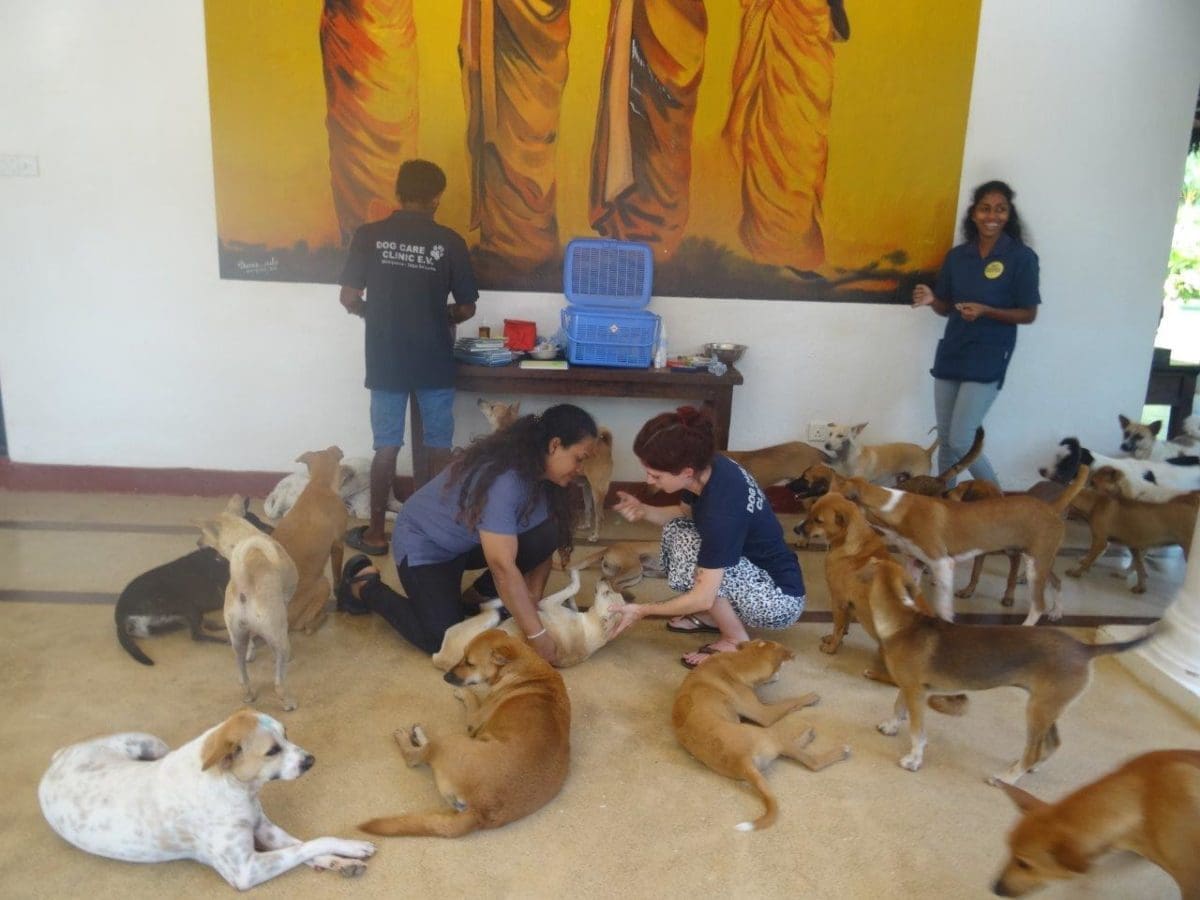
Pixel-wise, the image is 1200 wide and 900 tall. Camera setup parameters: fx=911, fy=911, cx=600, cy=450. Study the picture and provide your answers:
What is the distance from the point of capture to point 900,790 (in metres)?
2.86

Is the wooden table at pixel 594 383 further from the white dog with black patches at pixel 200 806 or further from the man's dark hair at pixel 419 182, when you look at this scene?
the white dog with black patches at pixel 200 806

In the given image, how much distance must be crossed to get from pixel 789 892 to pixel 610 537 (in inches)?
110

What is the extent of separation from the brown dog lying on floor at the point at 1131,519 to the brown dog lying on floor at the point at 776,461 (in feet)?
4.49

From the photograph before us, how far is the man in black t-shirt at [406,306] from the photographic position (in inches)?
174

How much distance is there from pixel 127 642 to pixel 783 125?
13.6 ft

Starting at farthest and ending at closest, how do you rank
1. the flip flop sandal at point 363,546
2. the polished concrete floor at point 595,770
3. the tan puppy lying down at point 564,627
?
the flip flop sandal at point 363,546 < the tan puppy lying down at point 564,627 < the polished concrete floor at point 595,770

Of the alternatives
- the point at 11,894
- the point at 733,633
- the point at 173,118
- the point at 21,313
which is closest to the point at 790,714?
the point at 733,633

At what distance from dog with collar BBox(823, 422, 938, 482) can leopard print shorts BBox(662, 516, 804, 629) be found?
62.2 inches

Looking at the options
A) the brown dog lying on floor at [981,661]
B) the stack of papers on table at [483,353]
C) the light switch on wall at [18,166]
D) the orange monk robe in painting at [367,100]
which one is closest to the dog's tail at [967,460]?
the brown dog lying on floor at [981,661]

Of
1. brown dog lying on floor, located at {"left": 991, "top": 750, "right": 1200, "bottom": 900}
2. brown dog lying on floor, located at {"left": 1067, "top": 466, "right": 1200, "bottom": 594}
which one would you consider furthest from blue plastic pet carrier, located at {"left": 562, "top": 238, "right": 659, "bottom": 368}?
brown dog lying on floor, located at {"left": 991, "top": 750, "right": 1200, "bottom": 900}

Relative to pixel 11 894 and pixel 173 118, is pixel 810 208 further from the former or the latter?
pixel 11 894

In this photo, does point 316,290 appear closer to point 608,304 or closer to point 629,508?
point 608,304

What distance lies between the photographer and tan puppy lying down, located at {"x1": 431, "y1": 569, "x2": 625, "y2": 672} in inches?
134

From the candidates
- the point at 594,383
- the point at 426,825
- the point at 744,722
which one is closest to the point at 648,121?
the point at 594,383
